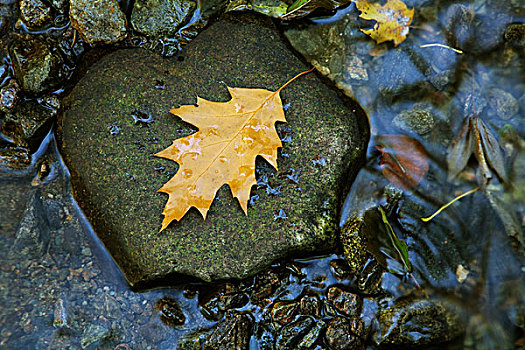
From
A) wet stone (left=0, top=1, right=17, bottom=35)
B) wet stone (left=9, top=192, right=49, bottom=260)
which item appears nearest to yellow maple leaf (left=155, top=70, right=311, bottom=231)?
wet stone (left=9, top=192, right=49, bottom=260)

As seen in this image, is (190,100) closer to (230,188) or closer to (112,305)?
(230,188)

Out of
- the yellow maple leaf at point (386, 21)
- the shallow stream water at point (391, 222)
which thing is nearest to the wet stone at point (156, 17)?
the shallow stream water at point (391, 222)

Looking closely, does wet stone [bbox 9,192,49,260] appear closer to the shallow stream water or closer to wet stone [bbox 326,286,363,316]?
the shallow stream water

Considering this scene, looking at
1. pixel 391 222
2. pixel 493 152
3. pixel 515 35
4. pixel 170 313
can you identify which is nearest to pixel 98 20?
pixel 170 313

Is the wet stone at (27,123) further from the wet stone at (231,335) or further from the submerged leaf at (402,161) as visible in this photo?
the submerged leaf at (402,161)

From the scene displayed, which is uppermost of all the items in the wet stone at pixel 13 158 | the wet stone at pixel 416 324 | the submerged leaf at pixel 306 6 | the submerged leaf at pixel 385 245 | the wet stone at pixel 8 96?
the submerged leaf at pixel 306 6
